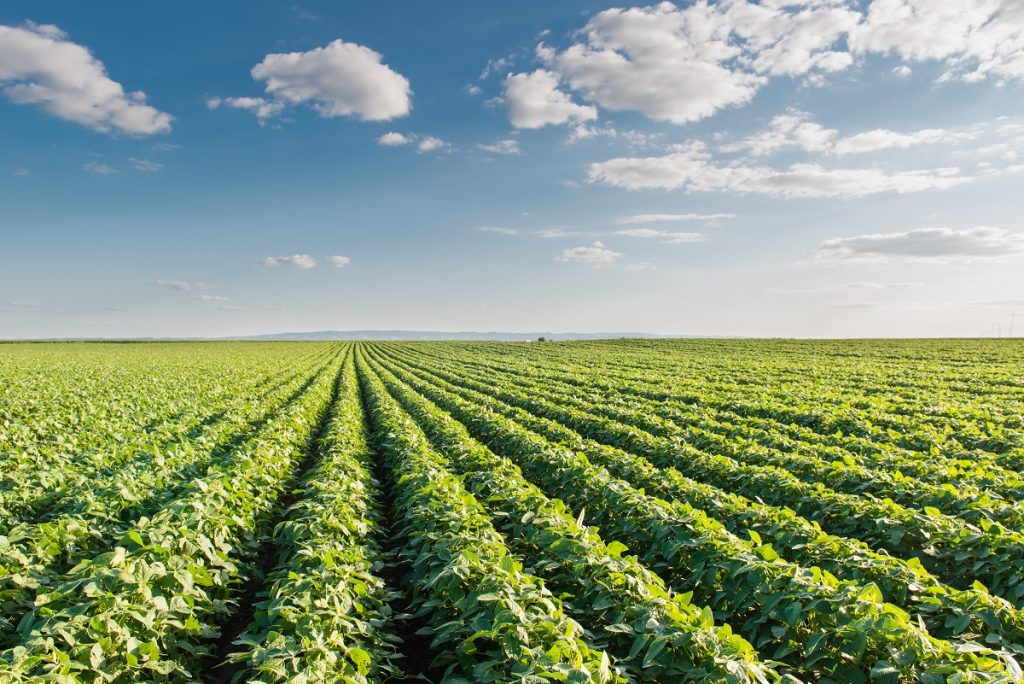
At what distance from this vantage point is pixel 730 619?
575cm

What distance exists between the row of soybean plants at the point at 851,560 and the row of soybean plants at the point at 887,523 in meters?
0.31

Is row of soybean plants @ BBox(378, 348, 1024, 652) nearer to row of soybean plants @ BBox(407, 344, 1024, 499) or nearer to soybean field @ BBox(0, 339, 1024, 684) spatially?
soybean field @ BBox(0, 339, 1024, 684)

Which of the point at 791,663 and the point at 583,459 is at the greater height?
the point at 583,459

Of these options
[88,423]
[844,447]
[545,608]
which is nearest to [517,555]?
[545,608]

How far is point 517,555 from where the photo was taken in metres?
6.85

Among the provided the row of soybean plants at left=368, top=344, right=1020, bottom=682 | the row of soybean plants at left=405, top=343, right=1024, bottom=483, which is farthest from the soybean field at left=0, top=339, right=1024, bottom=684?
the row of soybean plants at left=405, top=343, right=1024, bottom=483

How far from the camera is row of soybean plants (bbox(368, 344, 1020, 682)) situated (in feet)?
Answer: 12.3

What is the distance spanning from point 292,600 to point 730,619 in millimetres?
4314

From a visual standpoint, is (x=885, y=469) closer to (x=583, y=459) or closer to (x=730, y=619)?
(x=583, y=459)

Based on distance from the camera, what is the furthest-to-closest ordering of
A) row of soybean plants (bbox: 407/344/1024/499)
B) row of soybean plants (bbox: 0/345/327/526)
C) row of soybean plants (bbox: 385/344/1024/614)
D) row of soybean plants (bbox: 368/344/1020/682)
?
row of soybean plants (bbox: 0/345/327/526) < row of soybean plants (bbox: 407/344/1024/499) < row of soybean plants (bbox: 385/344/1024/614) < row of soybean plants (bbox: 368/344/1020/682)

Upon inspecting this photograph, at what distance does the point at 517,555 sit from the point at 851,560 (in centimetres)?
361

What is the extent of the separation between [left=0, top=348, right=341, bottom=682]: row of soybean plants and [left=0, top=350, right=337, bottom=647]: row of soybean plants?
0.25 metres

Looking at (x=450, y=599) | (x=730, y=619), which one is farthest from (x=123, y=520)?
(x=730, y=619)

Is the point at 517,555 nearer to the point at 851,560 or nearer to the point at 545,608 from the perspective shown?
the point at 545,608
